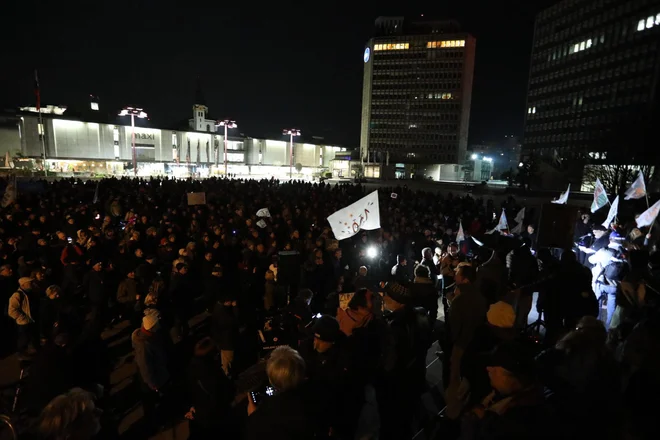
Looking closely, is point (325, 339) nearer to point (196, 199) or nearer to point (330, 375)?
point (330, 375)

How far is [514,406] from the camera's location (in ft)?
6.81

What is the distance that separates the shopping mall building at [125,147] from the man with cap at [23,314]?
161 ft

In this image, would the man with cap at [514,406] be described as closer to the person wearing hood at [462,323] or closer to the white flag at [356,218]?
the person wearing hood at [462,323]

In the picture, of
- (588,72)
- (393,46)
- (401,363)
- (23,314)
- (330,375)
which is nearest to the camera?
(330,375)

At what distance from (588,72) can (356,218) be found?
85.2 m

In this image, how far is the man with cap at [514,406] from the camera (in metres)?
1.93

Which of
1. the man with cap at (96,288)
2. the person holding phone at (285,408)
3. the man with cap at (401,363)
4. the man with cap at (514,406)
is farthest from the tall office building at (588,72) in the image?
the person holding phone at (285,408)

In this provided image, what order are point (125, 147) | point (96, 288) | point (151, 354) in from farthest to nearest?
point (125, 147) → point (96, 288) → point (151, 354)

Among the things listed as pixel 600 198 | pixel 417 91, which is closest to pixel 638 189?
pixel 600 198

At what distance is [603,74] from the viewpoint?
68938mm

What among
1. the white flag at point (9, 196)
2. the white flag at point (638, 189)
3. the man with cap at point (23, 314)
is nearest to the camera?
the man with cap at point (23, 314)

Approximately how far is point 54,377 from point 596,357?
4.50 metres

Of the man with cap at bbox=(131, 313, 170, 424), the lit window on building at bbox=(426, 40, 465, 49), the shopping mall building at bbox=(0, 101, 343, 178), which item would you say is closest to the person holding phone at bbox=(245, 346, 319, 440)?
the man with cap at bbox=(131, 313, 170, 424)

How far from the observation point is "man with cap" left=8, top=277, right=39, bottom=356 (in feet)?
17.9
